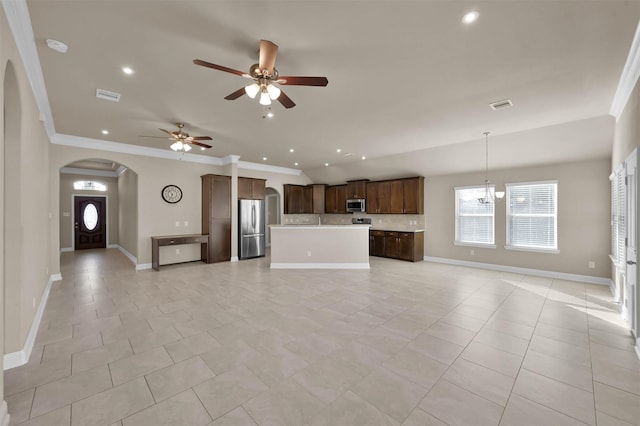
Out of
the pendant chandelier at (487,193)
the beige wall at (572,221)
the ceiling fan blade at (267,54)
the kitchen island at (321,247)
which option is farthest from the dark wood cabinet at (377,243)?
the ceiling fan blade at (267,54)

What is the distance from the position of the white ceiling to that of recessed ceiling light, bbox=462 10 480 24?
0.04m

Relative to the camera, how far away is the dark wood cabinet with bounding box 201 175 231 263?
23.4 feet

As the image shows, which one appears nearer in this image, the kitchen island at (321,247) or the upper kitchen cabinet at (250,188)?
the kitchen island at (321,247)

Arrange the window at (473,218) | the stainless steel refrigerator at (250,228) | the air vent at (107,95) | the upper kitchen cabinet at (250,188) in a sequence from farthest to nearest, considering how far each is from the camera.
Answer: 1. the upper kitchen cabinet at (250,188)
2. the stainless steel refrigerator at (250,228)
3. the window at (473,218)
4. the air vent at (107,95)

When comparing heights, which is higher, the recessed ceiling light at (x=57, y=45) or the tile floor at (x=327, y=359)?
the recessed ceiling light at (x=57, y=45)

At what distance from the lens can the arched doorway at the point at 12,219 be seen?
2.38 metres

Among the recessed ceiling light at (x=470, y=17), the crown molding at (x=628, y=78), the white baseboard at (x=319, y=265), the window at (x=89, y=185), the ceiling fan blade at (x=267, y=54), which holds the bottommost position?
the white baseboard at (x=319, y=265)

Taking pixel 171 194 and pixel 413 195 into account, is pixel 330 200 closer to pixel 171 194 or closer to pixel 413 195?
pixel 413 195

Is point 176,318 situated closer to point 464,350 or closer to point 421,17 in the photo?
point 464,350

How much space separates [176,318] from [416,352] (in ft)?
9.68

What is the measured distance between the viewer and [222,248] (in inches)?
289

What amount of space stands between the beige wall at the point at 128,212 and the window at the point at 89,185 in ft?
2.49

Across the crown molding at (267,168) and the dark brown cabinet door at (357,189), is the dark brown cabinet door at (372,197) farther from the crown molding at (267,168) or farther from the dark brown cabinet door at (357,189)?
the crown molding at (267,168)

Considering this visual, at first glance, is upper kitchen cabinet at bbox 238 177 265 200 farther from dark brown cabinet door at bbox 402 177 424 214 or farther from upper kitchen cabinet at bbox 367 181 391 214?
dark brown cabinet door at bbox 402 177 424 214
